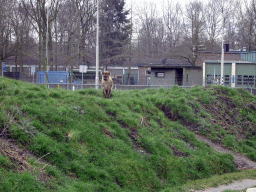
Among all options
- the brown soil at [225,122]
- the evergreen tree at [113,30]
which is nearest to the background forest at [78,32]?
the evergreen tree at [113,30]

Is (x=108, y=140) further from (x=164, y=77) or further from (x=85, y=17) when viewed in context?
(x=85, y=17)

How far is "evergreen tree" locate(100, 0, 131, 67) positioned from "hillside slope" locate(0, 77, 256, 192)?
24791 millimetres

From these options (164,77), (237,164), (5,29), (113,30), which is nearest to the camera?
(237,164)

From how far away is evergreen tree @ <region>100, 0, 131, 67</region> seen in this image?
135ft

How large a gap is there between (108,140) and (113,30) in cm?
3398

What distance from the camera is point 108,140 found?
33.4ft

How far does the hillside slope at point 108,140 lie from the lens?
24.8ft

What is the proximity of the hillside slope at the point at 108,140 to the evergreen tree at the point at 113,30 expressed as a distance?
2479cm

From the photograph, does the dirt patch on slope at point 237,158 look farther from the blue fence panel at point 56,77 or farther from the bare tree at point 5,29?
the bare tree at point 5,29

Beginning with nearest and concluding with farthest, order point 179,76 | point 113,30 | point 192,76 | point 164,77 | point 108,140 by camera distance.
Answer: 1. point 108,140
2. point 179,76
3. point 164,77
4. point 192,76
5. point 113,30

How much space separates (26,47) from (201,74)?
2154 cm

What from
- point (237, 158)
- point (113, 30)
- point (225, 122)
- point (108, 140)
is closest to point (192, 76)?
point (113, 30)

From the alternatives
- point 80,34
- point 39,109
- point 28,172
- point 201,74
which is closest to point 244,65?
point 201,74

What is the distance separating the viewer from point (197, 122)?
1550 centimetres
